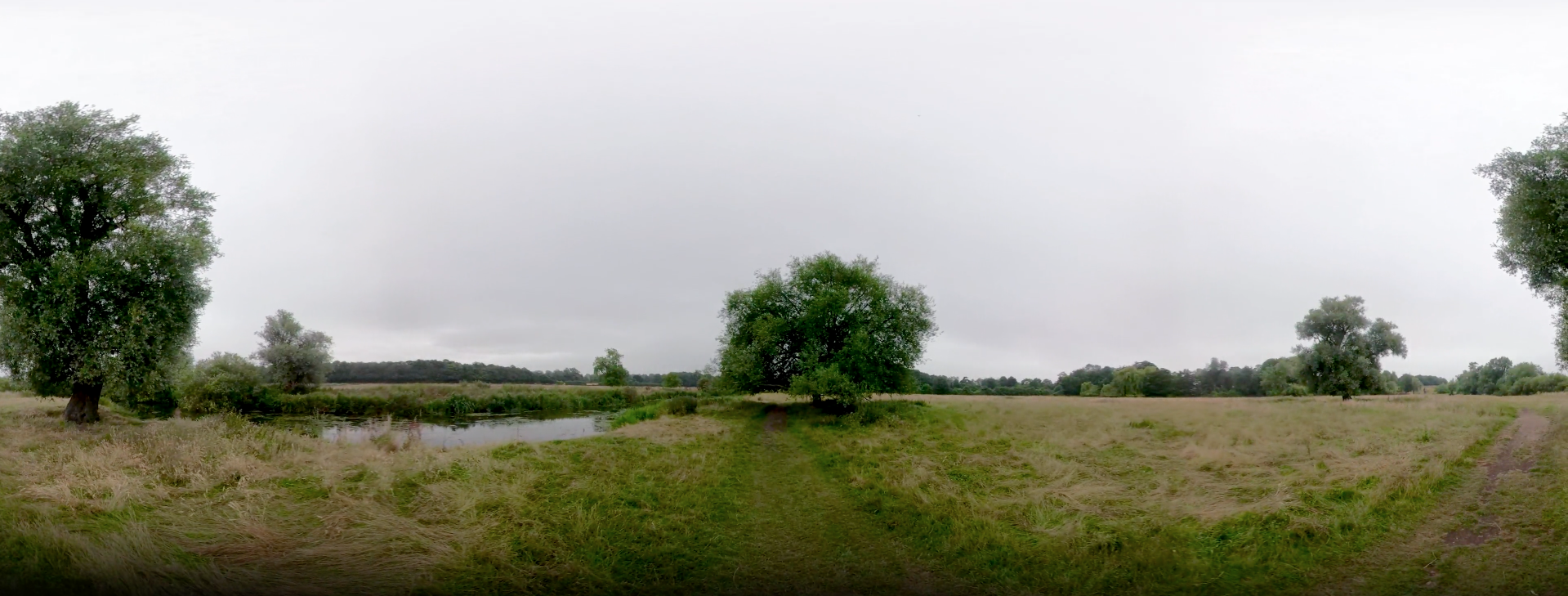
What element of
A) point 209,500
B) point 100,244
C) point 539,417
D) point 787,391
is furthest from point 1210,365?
point 100,244

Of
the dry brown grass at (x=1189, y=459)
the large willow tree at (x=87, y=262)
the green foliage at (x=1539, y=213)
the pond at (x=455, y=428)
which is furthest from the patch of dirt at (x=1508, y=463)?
the large willow tree at (x=87, y=262)

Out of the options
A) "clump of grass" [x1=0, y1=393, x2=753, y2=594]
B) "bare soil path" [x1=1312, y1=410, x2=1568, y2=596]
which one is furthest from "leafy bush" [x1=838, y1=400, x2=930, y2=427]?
"bare soil path" [x1=1312, y1=410, x2=1568, y2=596]

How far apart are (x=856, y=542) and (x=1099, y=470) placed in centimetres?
707

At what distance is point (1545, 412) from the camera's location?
2222cm

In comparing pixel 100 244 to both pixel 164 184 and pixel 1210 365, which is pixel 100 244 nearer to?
pixel 164 184

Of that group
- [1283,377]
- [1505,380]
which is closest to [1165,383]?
[1283,377]

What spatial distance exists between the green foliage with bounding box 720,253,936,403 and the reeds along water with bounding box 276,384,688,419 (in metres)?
10.6

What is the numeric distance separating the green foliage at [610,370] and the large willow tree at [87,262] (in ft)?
136

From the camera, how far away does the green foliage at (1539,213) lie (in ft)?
49.9

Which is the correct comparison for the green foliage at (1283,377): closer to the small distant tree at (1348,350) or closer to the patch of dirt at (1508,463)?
the small distant tree at (1348,350)

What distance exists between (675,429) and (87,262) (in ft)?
51.9

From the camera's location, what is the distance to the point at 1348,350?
3972 centimetres

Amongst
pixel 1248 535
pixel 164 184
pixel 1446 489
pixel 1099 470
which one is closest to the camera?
pixel 1248 535

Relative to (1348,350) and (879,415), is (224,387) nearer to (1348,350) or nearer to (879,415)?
(879,415)
